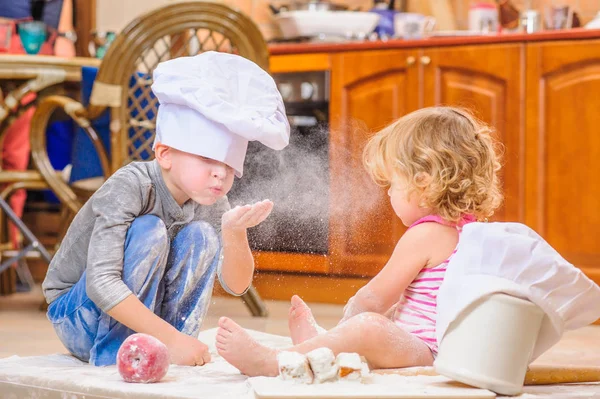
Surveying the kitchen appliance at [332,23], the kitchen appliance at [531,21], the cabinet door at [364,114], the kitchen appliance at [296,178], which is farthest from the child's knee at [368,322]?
the kitchen appliance at [332,23]

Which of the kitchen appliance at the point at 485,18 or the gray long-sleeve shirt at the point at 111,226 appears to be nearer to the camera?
the gray long-sleeve shirt at the point at 111,226

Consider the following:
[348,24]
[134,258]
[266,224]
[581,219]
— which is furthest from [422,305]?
[348,24]

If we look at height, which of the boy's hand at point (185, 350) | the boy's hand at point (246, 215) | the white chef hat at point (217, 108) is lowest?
the boy's hand at point (185, 350)

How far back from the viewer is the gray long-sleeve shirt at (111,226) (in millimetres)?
1616

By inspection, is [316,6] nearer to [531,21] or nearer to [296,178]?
[531,21]

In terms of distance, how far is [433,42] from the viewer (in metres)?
3.13

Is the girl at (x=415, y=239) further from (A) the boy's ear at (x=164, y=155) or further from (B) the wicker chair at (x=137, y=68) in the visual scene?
(B) the wicker chair at (x=137, y=68)

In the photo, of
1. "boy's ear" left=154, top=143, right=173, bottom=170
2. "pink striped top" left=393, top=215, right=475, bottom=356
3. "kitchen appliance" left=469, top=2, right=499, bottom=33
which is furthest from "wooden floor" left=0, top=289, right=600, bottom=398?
"kitchen appliance" left=469, top=2, right=499, bottom=33

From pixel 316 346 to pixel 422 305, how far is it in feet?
0.73

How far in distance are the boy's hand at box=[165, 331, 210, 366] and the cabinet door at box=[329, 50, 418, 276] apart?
128cm

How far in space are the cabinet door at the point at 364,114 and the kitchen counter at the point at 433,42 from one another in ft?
0.09

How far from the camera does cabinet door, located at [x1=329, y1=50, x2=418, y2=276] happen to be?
3117 millimetres

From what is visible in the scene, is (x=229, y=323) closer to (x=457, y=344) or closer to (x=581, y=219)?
(x=457, y=344)

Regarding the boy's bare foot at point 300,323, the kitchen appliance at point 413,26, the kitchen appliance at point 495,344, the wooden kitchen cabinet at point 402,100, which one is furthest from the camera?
the kitchen appliance at point 413,26
